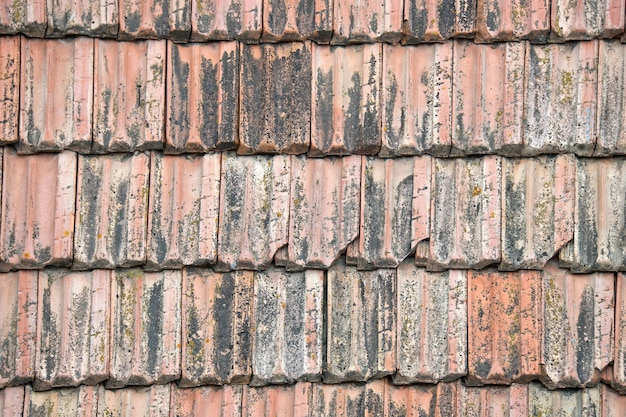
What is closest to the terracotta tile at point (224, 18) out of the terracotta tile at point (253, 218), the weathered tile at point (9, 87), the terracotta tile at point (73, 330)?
the terracotta tile at point (253, 218)

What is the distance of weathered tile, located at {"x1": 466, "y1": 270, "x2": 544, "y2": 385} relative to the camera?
10.6 ft

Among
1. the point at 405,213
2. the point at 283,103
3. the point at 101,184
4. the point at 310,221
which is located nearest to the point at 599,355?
the point at 405,213

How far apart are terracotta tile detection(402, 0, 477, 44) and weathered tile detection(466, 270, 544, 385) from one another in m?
1.03

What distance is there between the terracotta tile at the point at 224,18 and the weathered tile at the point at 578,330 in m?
1.67

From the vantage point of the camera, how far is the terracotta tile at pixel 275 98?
3.25m

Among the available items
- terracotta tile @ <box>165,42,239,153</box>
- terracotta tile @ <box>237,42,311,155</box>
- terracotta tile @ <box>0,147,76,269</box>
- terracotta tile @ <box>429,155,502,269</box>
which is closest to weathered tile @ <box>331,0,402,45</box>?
terracotta tile @ <box>237,42,311,155</box>

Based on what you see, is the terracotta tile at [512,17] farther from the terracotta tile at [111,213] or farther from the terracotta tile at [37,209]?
the terracotta tile at [37,209]

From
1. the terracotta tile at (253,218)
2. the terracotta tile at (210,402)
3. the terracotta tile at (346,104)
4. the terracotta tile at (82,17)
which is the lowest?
the terracotta tile at (210,402)

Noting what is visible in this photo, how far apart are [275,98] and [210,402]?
131cm

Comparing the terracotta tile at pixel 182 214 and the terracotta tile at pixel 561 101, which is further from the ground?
the terracotta tile at pixel 561 101

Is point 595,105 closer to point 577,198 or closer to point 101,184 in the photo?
point 577,198

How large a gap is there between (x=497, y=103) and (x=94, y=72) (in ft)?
5.55

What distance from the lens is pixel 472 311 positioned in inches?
128

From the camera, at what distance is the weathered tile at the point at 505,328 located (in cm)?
325
